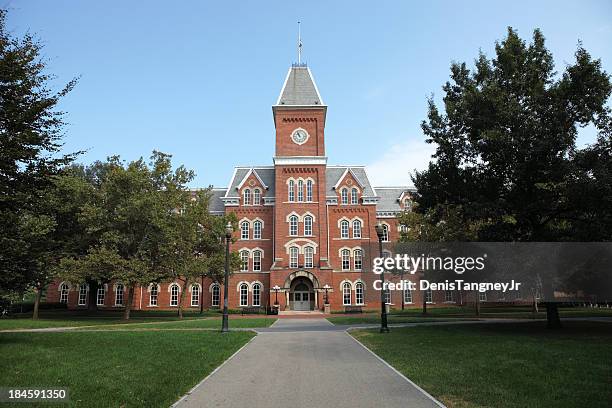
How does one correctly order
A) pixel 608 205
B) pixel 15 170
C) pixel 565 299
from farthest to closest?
pixel 565 299 < pixel 608 205 < pixel 15 170

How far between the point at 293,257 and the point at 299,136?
1339 centimetres

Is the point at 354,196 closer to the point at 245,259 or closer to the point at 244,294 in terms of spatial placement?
the point at 245,259

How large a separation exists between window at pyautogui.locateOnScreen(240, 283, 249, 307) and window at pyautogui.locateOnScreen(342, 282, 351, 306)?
10.8 metres

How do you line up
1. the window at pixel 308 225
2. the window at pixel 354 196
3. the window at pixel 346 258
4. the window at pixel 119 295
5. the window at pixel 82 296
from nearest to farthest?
the window at pixel 308 225 → the window at pixel 346 258 → the window at pixel 354 196 → the window at pixel 119 295 → the window at pixel 82 296

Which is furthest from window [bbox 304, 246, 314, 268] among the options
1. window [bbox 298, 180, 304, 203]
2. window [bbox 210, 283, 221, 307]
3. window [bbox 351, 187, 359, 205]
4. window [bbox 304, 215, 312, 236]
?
window [bbox 210, 283, 221, 307]

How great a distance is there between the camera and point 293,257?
48438 millimetres

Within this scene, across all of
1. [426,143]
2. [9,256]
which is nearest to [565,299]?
[426,143]

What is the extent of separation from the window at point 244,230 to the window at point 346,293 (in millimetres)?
12433

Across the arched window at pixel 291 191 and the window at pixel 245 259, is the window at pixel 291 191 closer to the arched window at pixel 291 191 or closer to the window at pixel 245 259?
the arched window at pixel 291 191

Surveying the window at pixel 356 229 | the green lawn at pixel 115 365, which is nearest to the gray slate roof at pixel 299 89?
the window at pixel 356 229

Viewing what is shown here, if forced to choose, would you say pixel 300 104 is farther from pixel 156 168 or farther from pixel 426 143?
pixel 426 143

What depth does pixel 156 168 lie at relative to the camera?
125 feet

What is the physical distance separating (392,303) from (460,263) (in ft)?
100

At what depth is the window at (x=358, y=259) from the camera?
5153 centimetres
